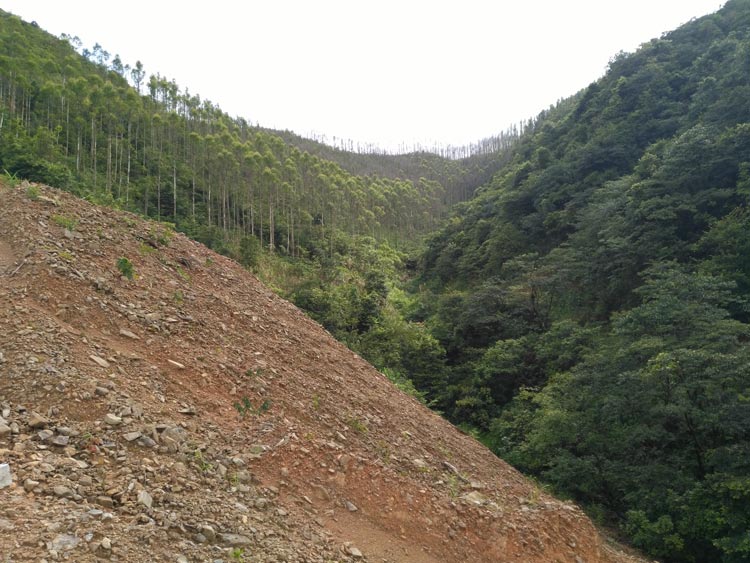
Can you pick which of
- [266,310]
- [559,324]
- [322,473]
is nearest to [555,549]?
[322,473]

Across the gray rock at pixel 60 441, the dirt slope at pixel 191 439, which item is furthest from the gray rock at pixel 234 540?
the gray rock at pixel 60 441

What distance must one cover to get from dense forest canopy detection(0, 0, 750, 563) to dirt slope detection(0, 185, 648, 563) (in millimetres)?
3806

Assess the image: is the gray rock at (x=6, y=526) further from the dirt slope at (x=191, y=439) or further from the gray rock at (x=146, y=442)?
the gray rock at (x=146, y=442)

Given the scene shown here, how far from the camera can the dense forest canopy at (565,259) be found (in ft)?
30.1

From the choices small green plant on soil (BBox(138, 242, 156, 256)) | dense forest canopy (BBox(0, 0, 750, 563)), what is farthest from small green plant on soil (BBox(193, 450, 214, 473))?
dense forest canopy (BBox(0, 0, 750, 563))

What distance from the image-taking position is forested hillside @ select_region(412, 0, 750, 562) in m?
8.69

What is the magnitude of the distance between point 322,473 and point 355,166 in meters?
77.8

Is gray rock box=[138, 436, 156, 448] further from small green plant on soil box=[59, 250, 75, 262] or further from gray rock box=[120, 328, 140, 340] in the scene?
small green plant on soil box=[59, 250, 75, 262]

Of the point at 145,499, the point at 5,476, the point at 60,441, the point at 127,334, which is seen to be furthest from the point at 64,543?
the point at 127,334

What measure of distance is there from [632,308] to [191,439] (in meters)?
14.1

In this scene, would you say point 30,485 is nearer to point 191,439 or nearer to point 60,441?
point 60,441

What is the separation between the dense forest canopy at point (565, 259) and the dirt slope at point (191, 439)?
3806 millimetres

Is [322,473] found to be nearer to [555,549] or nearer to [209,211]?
[555,549]

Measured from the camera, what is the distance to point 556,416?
11539 millimetres
